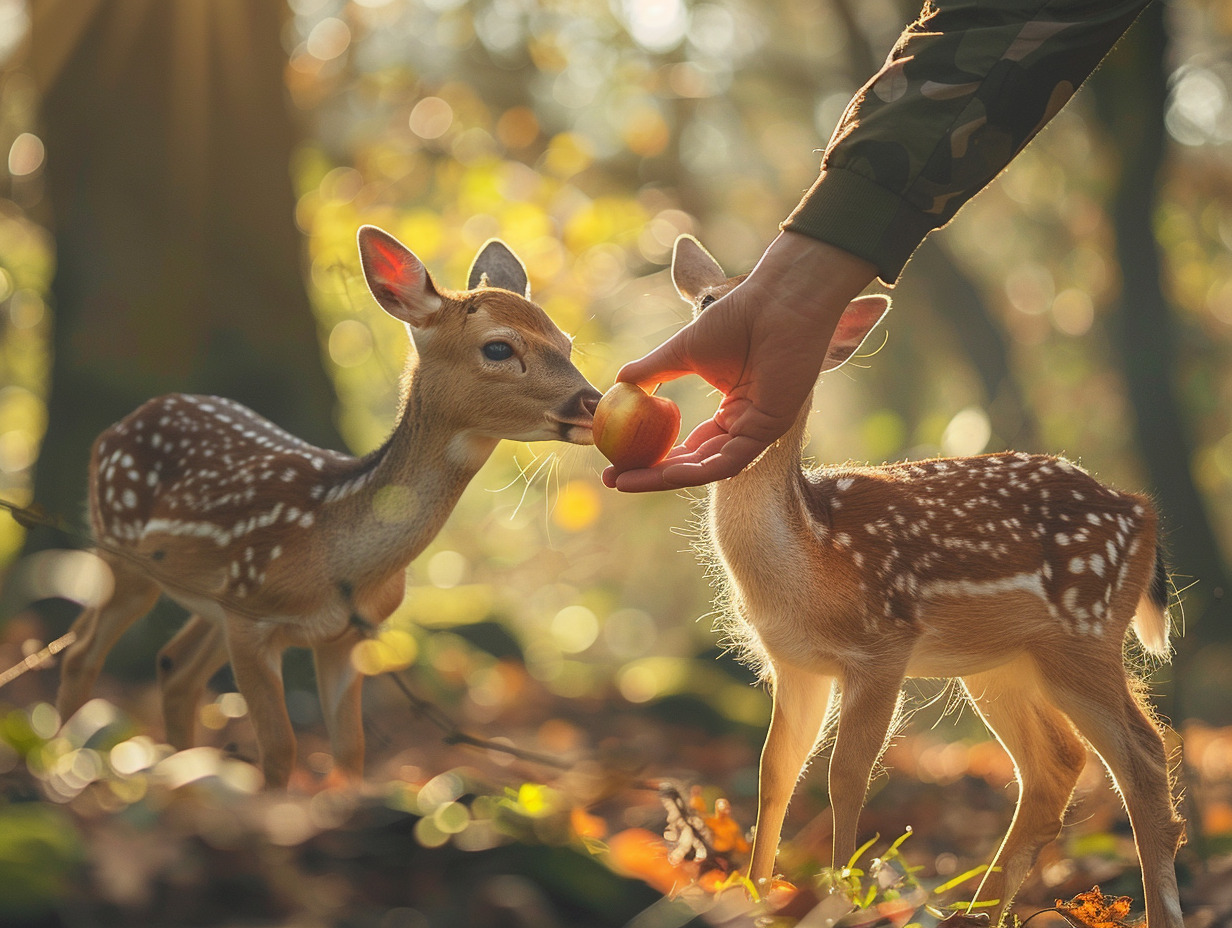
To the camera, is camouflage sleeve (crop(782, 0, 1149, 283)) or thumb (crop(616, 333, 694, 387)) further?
thumb (crop(616, 333, 694, 387))

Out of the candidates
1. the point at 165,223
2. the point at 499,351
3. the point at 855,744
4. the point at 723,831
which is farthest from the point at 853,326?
the point at 165,223

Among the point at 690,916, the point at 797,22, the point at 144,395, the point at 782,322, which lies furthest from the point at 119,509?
the point at 797,22

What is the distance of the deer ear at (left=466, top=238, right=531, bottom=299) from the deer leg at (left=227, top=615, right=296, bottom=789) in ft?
4.83

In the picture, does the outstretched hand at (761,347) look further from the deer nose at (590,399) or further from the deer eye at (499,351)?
the deer eye at (499,351)

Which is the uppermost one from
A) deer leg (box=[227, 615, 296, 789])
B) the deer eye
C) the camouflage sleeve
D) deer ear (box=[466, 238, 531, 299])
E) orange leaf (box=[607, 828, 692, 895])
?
the camouflage sleeve

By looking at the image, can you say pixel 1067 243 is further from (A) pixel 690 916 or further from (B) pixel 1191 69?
(A) pixel 690 916

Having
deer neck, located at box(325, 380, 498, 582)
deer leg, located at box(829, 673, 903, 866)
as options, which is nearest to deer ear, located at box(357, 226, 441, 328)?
deer neck, located at box(325, 380, 498, 582)

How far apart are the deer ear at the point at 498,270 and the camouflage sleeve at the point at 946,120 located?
159cm

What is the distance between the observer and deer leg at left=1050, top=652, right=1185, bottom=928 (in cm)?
284

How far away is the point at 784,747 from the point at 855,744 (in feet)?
0.87

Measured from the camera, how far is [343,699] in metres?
3.61

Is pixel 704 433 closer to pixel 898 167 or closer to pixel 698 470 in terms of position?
pixel 698 470

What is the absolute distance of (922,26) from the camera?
2730 millimetres

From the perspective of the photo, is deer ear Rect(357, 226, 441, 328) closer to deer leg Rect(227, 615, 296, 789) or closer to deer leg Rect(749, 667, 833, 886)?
deer leg Rect(227, 615, 296, 789)
